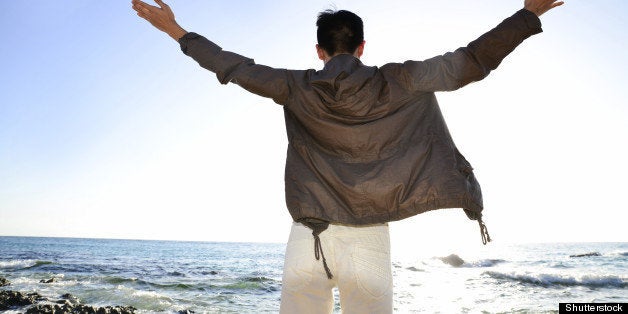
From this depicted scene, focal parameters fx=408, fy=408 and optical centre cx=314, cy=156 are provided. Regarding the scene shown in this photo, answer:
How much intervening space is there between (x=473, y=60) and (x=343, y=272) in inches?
44.3

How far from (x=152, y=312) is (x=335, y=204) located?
10.2 meters

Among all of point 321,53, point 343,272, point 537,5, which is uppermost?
point 537,5

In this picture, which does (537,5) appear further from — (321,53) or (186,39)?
(186,39)

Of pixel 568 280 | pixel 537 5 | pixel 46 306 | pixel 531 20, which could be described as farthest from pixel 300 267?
pixel 568 280

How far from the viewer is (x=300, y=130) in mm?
2092

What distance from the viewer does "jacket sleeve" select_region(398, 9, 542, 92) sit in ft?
6.11

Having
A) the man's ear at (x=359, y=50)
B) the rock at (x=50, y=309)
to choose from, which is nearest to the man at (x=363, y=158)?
the man's ear at (x=359, y=50)

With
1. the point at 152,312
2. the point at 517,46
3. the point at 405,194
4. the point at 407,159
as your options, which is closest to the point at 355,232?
the point at 405,194

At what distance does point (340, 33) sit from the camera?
2.13 meters

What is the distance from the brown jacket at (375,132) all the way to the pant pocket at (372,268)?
13 cm

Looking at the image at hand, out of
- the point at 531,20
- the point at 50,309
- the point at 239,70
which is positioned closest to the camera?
the point at 531,20

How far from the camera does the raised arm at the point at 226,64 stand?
2012 millimetres

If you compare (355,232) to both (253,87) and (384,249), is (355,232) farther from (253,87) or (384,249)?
(253,87)

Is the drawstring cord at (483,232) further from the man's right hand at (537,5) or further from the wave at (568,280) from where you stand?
the wave at (568,280)
